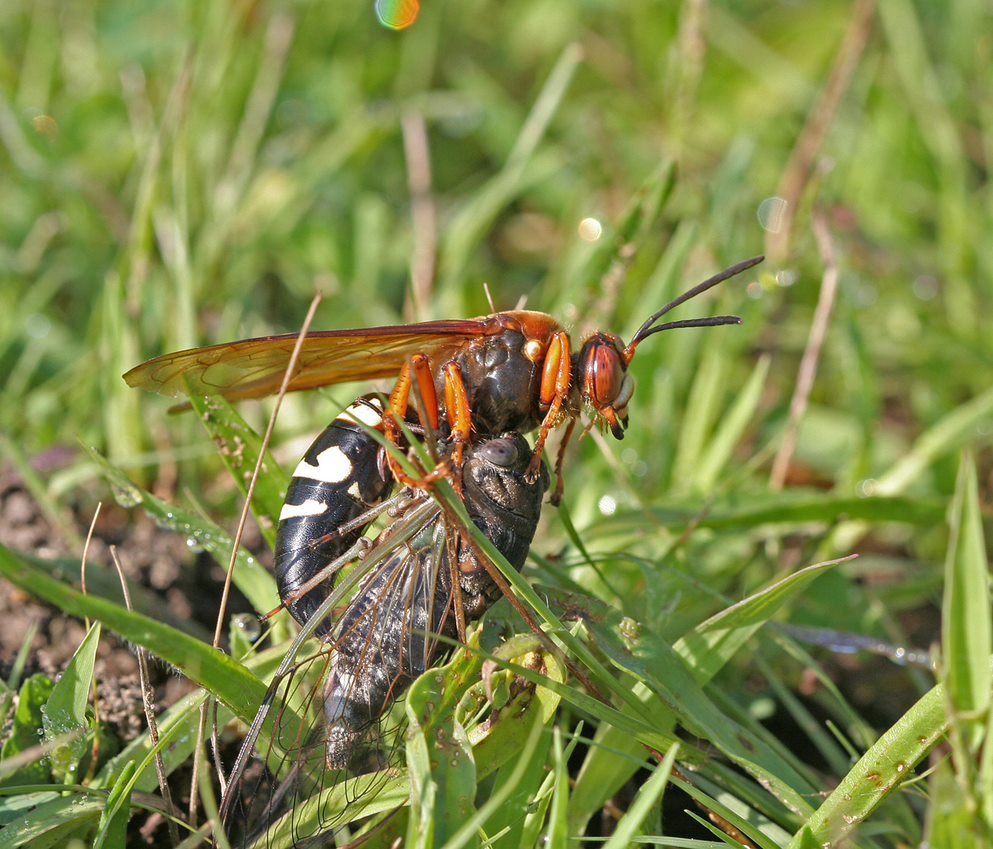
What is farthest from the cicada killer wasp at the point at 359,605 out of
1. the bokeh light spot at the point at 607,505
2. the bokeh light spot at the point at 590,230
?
the bokeh light spot at the point at 590,230

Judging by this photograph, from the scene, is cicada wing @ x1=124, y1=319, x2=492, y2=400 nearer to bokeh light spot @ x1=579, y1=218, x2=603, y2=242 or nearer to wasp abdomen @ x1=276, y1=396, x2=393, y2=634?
wasp abdomen @ x1=276, y1=396, x2=393, y2=634

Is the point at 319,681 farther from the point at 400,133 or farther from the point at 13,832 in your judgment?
the point at 400,133

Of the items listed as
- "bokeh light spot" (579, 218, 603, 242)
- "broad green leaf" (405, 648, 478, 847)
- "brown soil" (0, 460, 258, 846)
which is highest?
"bokeh light spot" (579, 218, 603, 242)

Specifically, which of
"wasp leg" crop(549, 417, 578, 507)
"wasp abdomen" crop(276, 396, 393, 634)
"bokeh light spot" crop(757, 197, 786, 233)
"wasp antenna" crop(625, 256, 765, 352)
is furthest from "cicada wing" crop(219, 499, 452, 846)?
"bokeh light spot" crop(757, 197, 786, 233)

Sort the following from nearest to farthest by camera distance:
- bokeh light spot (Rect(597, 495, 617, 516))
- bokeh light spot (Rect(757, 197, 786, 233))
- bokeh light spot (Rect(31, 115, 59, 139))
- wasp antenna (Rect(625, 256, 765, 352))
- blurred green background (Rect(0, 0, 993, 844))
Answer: wasp antenna (Rect(625, 256, 765, 352)) → bokeh light spot (Rect(597, 495, 617, 516)) → blurred green background (Rect(0, 0, 993, 844)) → bokeh light spot (Rect(757, 197, 786, 233)) → bokeh light spot (Rect(31, 115, 59, 139))

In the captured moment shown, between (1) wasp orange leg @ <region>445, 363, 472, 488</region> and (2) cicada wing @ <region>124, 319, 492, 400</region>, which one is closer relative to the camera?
(2) cicada wing @ <region>124, 319, 492, 400</region>
